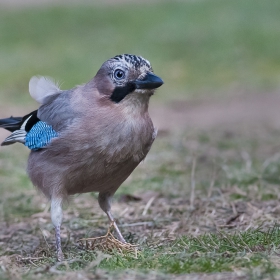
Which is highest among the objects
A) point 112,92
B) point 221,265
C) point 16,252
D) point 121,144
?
point 112,92

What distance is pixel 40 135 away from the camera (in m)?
4.72

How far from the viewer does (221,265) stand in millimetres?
3395

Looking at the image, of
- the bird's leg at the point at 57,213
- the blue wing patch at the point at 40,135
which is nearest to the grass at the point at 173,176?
the bird's leg at the point at 57,213

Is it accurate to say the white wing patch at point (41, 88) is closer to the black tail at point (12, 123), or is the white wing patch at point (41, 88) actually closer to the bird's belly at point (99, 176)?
the black tail at point (12, 123)

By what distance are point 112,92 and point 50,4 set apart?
20074mm

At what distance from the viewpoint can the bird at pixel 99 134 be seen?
426cm

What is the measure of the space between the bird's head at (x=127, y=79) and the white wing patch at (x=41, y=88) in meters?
0.89

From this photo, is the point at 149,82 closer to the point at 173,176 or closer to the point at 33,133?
the point at 33,133

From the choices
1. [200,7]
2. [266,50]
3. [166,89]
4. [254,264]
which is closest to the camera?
[254,264]

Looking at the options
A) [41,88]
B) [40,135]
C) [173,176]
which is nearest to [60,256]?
[40,135]

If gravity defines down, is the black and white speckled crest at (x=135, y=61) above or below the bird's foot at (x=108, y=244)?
above

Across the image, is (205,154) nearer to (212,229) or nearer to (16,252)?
(212,229)

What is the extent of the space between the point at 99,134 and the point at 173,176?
2.67 metres

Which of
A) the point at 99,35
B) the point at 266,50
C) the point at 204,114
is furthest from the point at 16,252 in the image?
the point at 99,35
